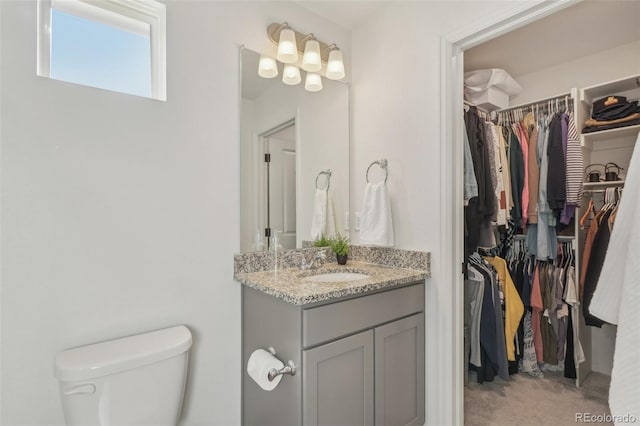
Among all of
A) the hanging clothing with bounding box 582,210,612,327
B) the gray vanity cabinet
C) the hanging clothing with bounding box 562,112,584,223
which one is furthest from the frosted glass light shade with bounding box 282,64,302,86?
the hanging clothing with bounding box 582,210,612,327

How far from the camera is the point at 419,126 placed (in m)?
1.74

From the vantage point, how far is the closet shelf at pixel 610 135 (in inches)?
85.9

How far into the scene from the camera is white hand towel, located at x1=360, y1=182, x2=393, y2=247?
1.83 m

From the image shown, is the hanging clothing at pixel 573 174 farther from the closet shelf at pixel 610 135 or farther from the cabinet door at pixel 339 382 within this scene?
the cabinet door at pixel 339 382

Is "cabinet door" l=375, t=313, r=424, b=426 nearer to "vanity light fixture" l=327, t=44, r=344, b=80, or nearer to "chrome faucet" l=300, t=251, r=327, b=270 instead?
"chrome faucet" l=300, t=251, r=327, b=270

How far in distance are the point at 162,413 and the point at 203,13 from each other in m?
1.73

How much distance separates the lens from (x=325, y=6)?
1909 mm

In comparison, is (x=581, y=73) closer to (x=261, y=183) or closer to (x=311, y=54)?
(x=311, y=54)

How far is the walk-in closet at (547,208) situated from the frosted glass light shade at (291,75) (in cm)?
111

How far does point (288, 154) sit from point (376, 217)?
2.06 feet

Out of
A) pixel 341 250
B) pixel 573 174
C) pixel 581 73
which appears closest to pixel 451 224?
pixel 341 250

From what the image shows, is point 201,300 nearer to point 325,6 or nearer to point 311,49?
point 311,49

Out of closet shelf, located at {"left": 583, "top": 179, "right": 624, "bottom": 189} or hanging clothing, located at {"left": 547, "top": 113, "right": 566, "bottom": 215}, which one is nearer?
hanging clothing, located at {"left": 547, "top": 113, "right": 566, "bottom": 215}

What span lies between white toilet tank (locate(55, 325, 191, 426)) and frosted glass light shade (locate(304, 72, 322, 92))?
1505 millimetres
